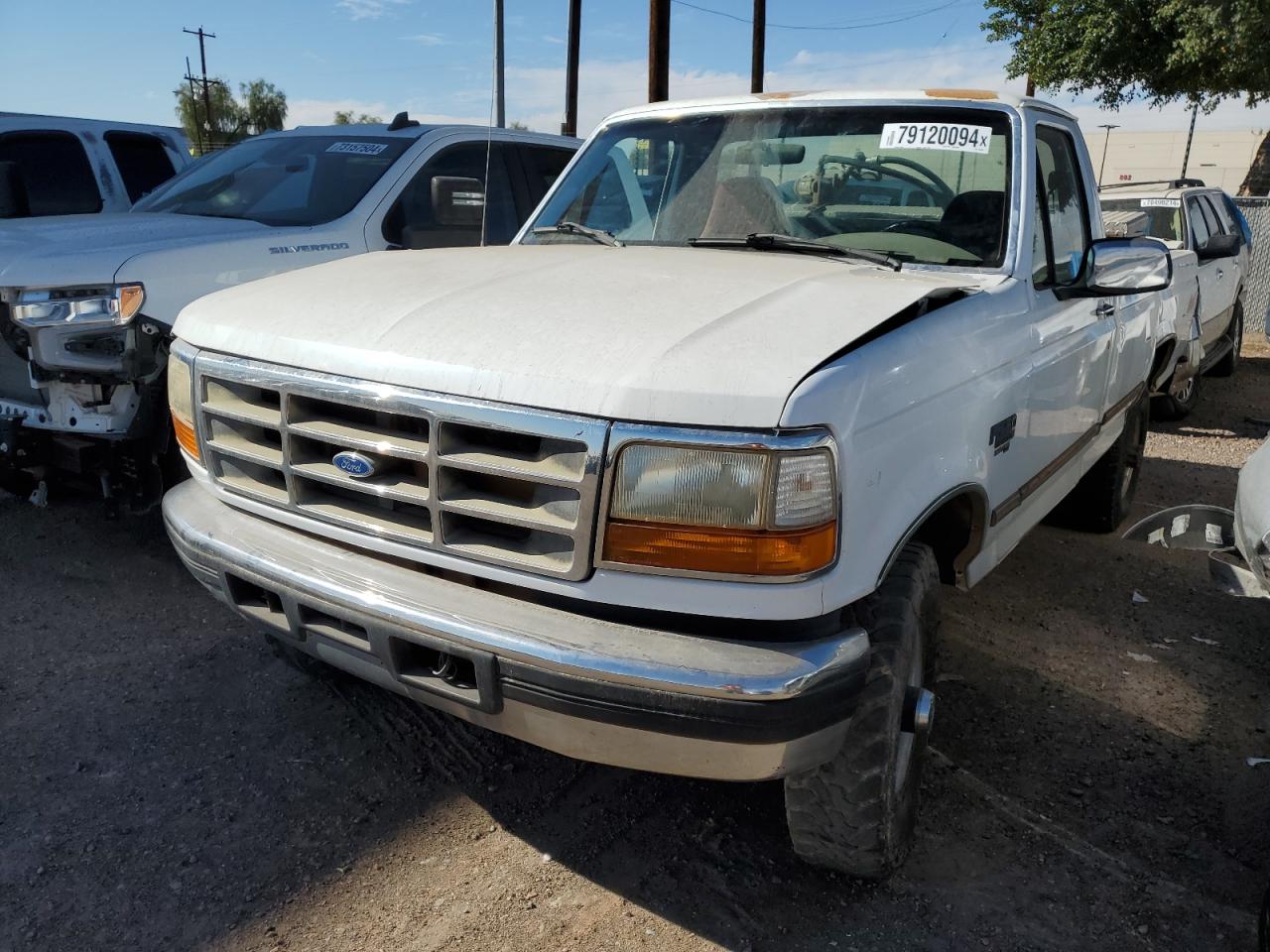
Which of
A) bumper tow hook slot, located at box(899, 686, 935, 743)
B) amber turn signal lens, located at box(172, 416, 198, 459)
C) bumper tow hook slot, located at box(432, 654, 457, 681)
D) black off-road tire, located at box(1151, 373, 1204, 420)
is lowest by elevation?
black off-road tire, located at box(1151, 373, 1204, 420)

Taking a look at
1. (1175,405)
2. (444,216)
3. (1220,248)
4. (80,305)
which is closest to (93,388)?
(80,305)

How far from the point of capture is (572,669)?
195cm

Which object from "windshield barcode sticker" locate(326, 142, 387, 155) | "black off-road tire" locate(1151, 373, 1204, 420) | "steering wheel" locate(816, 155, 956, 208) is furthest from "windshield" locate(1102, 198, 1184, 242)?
"windshield barcode sticker" locate(326, 142, 387, 155)

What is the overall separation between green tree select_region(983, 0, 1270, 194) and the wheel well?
1756 cm

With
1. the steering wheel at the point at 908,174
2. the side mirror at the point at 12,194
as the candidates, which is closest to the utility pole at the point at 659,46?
the side mirror at the point at 12,194

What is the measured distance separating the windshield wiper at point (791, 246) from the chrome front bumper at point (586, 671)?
1.39 meters

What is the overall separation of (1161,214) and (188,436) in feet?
27.9

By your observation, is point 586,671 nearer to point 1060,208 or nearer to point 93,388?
point 1060,208

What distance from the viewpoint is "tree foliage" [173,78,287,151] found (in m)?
66.9

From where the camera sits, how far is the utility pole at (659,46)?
15.0 meters

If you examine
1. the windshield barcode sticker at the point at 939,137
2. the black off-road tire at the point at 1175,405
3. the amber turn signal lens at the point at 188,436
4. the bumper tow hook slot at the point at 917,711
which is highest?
the windshield barcode sticker at the point at 939,137

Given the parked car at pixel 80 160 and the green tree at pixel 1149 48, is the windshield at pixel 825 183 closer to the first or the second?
the parked car at pixel 80 160

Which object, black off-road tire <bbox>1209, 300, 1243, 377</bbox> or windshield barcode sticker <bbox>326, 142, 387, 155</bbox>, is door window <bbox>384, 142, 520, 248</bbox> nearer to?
windshield barcode sticker <bbox>326, 142, 387, 155</bbox>

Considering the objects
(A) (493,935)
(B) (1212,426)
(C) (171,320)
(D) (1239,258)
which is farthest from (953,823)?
(D) (1239,258)
